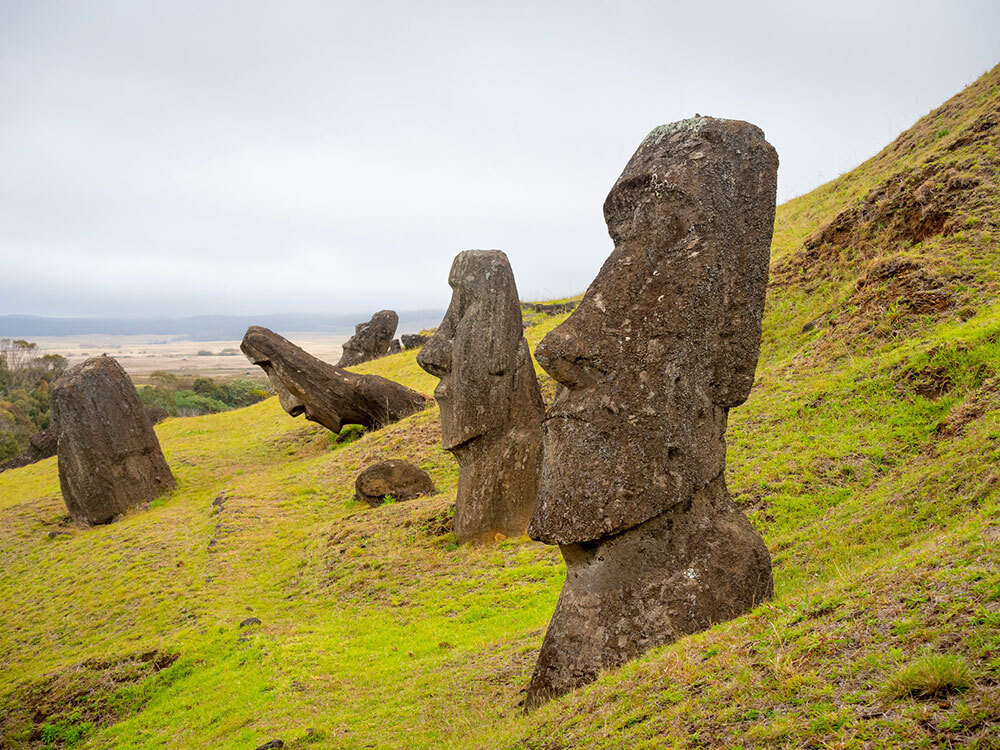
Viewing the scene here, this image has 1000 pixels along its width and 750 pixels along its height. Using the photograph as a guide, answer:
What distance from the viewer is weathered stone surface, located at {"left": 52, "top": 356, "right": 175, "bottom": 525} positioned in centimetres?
1788

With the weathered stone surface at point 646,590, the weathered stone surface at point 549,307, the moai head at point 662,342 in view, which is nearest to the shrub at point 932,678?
the weathered stone surface at point 646,590

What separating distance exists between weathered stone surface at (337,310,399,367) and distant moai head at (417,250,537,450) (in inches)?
1010

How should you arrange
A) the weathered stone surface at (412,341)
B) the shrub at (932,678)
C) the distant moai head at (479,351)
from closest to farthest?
the shrub at (932,678)
the distant moai head at (479,351)
the weathered stone surface at (412,341)

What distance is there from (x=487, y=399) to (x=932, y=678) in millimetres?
9411

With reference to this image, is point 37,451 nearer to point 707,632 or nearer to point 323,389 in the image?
point 323,389

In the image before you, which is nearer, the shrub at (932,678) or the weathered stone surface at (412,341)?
the shrub at (932,678)

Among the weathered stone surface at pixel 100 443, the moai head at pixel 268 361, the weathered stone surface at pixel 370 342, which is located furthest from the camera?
the weathered stone surface at pixel 370 342

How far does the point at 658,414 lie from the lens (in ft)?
20.9

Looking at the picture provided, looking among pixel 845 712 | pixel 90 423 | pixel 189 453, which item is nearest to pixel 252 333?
pixel 90 423

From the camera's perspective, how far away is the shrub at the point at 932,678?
138 inches

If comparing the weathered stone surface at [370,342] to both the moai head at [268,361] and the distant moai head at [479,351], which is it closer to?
the moai head at [268,361]

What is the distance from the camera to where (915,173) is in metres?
17.5

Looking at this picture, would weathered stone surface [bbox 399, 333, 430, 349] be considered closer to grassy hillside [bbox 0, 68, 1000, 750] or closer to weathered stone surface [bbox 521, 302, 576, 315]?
weathered stone surface [bbox 521, 302, 576, 315]

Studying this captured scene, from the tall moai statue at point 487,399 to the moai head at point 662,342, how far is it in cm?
593
